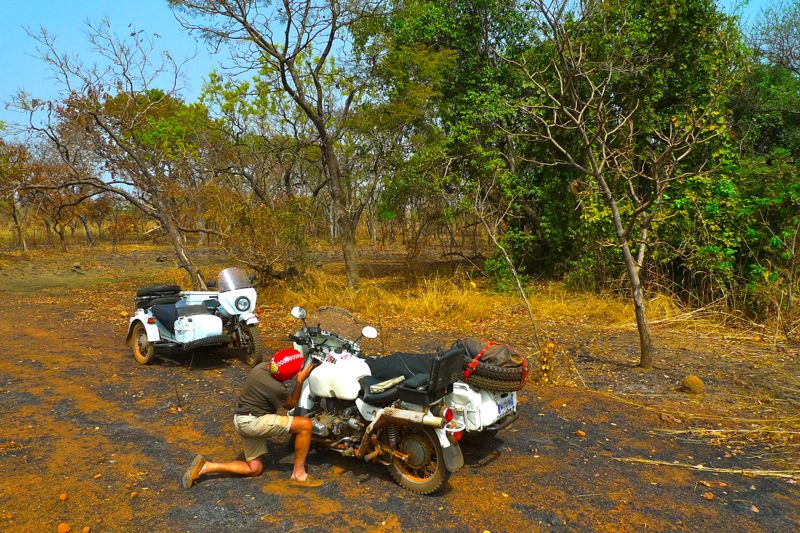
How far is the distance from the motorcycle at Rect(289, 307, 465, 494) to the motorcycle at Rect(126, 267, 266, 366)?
317 centimetres

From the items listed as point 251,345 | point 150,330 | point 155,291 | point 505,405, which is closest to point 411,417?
point 505,405

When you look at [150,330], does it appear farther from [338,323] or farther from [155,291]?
[338,323]

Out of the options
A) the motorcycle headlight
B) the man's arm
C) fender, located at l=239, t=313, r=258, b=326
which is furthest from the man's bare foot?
the motorcycle headlight

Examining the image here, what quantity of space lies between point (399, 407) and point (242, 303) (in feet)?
13.8

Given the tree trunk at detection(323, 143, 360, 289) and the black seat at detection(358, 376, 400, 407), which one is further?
the tree trunk at detection(323, 143, 360, 289)

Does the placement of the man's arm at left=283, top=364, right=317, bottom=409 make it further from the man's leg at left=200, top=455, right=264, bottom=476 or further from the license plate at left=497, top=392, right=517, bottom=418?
the license plate at left=497, top=392, right=517, bottom=418

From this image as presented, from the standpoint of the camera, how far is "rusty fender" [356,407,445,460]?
3549 mm

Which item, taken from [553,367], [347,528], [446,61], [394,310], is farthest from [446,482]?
[446,61]

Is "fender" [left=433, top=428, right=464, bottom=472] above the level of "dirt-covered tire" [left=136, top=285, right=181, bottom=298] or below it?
below

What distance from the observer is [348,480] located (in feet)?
13.3

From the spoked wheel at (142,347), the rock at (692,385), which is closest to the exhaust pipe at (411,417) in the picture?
the rock at (692,385)

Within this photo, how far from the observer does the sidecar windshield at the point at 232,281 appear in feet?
24.5

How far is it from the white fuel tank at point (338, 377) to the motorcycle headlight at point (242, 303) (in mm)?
3499

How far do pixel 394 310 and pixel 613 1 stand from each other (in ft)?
26.0
